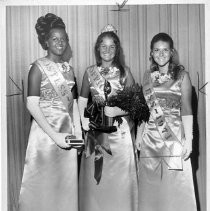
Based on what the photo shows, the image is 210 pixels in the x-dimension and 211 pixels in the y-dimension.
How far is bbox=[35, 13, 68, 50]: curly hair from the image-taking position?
1.92 meters

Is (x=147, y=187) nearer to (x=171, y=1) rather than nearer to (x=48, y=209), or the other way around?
(x=48, y=209)

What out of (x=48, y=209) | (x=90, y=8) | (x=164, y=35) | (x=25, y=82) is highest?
(x=90, y=8)

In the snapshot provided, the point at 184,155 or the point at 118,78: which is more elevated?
the point at 118,78

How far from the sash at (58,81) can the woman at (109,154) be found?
84 millimetres

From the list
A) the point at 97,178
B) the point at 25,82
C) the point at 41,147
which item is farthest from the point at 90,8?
the point at 97,178

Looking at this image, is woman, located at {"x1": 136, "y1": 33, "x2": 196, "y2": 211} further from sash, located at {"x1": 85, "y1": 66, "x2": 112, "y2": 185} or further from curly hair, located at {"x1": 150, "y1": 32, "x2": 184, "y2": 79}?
sash, located at {"x1": 85, "y1": 66, "x2": 112, "y2": 185}

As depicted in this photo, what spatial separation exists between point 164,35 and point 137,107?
0.42 meters

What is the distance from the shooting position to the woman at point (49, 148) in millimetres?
1839

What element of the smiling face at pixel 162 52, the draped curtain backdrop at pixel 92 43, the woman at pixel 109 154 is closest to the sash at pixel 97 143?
the woman at pixel 109 154

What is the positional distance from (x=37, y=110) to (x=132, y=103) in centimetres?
49

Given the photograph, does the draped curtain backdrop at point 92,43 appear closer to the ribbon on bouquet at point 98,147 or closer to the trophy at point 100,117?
the trophy at point 100,117

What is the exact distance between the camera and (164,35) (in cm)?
193

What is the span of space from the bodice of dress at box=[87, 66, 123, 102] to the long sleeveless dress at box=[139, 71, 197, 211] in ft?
0.68

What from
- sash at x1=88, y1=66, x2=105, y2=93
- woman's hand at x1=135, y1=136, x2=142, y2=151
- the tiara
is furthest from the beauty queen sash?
the tiara
